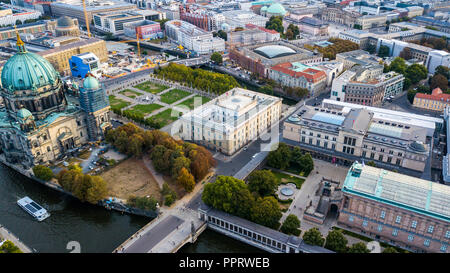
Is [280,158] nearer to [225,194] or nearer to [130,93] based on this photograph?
[225,194]

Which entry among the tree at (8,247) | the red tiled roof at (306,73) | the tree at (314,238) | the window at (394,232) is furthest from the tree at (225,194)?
the red tiled roof at (306,73)

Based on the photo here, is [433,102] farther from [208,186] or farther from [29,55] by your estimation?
[29,55]

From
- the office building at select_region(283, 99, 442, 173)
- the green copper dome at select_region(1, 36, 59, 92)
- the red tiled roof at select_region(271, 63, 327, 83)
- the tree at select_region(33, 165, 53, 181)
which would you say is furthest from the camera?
the red tiled roof at select_region(271, 63, 327, 83)

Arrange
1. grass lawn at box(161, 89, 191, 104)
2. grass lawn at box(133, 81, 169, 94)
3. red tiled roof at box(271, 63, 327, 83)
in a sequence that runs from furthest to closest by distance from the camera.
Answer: grass lawn at box(133, 81, 169, 94) → red tiled roof at box(271, 63, 327, 83) → grass lawn at box(161, 89, 191, 104)

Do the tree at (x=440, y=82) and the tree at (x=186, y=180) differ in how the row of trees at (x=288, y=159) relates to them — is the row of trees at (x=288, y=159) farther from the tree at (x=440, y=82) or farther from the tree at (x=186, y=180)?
the tree at (x=440, y=82)

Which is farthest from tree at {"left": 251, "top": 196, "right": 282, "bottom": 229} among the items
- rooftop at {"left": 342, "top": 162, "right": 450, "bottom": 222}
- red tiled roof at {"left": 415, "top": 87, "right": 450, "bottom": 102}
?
red tiled roof at {"left": 415, "top": 87, "right": 450, "bottom": 102}

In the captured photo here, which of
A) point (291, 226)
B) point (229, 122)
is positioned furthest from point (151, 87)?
point (291, 226)

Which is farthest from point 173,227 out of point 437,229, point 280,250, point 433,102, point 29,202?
point 433,102

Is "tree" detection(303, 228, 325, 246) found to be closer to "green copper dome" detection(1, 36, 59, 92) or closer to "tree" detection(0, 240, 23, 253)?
"tree" detection(0, 240, 23, 253)
